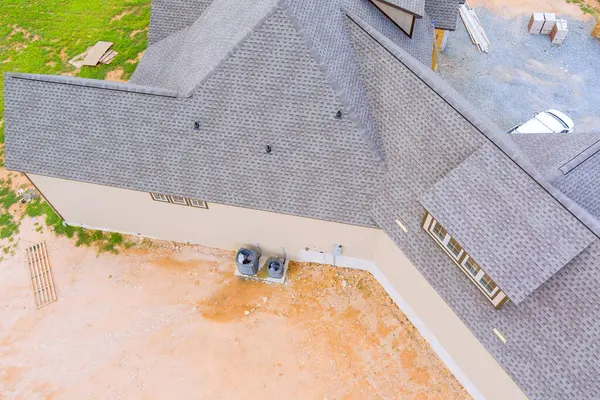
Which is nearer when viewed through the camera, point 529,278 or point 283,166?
point 529,278

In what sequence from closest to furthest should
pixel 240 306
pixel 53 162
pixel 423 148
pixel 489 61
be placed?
1. pixel 423 148
2. pixel 53 162
3. pixel 240 306
4. pixel 489 61

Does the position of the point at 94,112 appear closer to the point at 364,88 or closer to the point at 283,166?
the point at 283,166

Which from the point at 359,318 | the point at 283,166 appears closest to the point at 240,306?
the point at 359,318

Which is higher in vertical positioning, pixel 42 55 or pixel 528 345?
pixel 528 345

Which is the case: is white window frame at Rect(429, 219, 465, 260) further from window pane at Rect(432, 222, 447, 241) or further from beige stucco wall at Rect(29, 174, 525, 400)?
beige stucco wall at Rect(29, 174, 525, 400)

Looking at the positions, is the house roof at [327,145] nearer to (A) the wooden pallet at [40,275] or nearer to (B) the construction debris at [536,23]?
(A) the wooden pallet at [40,275]

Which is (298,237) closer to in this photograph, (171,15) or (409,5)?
(409,5)

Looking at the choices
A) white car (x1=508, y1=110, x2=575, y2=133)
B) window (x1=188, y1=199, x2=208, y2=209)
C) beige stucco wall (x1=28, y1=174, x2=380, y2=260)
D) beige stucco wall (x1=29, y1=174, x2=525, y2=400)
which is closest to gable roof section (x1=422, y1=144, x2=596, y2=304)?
beige stucco wall (x1=29, y1=174, x2=525, y2=400)
